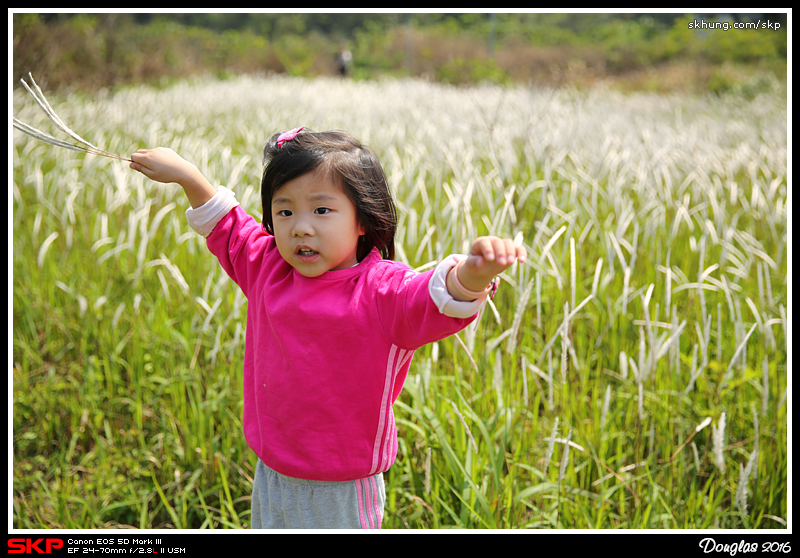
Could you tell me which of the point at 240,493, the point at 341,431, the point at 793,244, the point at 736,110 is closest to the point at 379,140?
the point at 793,244

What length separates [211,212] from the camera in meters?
0.97

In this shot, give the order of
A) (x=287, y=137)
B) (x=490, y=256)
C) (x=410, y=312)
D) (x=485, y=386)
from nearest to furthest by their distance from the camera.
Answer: (x=490, y=256) → (x=410, y=312) → (x=287, y=137) → (x=485, y=386)

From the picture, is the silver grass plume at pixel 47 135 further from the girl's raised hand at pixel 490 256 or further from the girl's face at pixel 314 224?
the girl's raised hand at pixel 490 256

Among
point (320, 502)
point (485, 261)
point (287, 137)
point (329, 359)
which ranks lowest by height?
point (320, 502)

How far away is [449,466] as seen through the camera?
4.30ft

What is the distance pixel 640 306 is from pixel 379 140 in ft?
7.48

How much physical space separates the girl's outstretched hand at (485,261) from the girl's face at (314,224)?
21 centimetres

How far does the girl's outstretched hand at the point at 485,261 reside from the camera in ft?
2.18

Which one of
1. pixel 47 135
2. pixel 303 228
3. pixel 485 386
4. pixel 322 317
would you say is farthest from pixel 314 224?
pixel 485 386

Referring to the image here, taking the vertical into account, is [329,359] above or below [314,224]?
below

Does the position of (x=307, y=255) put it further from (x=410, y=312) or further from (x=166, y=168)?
(x=166, y=168)

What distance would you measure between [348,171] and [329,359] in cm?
27

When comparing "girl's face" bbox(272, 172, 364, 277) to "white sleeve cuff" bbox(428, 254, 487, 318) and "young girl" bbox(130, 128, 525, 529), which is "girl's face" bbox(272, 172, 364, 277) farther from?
"white sleeve cuff" bbox(428, 254, 487, 318)

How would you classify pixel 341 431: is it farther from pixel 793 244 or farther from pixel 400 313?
pixel 793 244
